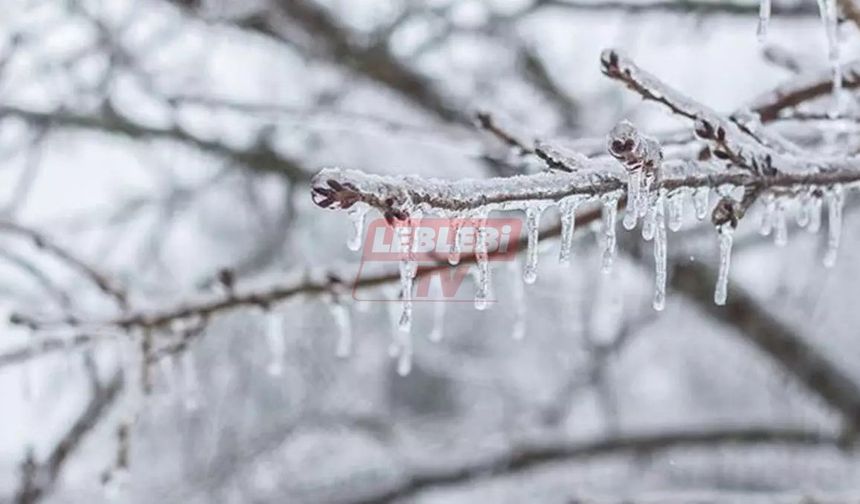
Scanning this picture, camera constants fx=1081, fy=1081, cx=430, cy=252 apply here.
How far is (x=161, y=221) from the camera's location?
12.6 ft

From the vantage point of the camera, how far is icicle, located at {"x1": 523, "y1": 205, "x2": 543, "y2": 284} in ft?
2.13

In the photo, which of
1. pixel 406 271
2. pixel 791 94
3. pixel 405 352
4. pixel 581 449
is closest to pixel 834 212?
pixel 791 94

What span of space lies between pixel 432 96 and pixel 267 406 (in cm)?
328

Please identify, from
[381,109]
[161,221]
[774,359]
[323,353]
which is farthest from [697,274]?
[323,353]

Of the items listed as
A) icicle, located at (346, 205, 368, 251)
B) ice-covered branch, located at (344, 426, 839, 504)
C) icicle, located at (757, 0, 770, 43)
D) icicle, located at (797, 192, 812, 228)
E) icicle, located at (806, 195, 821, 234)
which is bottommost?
ice-covered branch, located at (344, 426, 839, 504)

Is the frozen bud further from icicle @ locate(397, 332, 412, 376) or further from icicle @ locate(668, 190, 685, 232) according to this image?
icicle @ locate(397, 332, 412, 376)

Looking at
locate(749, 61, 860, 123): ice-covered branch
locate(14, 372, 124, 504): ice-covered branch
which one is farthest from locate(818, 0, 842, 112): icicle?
locate(14, 372, 124, 504): ice-covered branch

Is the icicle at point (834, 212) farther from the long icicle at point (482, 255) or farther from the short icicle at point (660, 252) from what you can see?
the long icicle at point (482, 255)

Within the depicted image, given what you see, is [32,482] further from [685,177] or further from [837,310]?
[837,310]

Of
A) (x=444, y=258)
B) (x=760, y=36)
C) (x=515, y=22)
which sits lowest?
(x=444, y=258)

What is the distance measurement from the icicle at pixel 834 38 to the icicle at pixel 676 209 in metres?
0.17

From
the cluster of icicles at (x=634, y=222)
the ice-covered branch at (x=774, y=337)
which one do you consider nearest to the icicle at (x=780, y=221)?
the cluster of icicles at (x=634, y=222)

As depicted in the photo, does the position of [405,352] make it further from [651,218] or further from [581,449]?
[581,449]

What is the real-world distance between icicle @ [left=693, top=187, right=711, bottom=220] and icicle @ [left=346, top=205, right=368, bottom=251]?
0.72 ft
